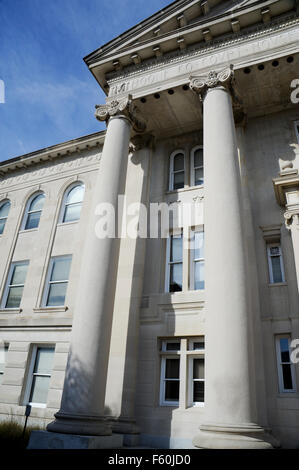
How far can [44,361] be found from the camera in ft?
50.0

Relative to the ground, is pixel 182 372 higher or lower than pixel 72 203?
lower

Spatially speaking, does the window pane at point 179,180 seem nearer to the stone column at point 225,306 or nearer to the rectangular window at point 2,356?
the stone column at point 225,306

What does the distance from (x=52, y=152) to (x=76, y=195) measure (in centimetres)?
376

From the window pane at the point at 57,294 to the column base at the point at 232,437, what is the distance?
10.1m

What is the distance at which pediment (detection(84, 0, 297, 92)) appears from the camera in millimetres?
14398

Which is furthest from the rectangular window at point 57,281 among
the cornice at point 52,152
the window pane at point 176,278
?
the cornice at point 52,152

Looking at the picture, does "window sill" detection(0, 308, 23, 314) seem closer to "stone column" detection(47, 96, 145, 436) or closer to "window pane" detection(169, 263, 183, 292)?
"stone column" detection(47, 96, 145, 436)

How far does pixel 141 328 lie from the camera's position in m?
13.3

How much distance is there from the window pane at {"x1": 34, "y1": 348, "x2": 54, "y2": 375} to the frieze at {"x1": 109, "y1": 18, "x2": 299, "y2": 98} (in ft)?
39.7

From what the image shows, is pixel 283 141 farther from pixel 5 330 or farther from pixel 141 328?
pixel 5 330

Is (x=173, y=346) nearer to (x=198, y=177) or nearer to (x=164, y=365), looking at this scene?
(x=164, y=365)

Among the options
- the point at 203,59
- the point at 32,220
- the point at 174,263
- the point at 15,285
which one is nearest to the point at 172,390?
the point at 174,263
